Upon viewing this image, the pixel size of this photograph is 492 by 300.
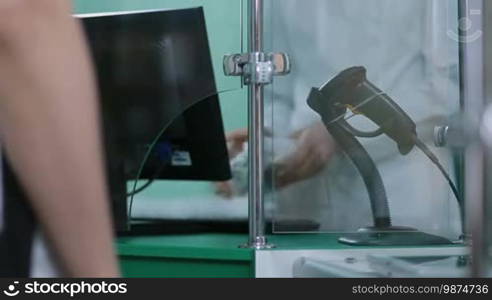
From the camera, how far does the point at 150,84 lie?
1.19m

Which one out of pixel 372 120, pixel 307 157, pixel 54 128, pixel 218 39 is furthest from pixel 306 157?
pixel 54 128

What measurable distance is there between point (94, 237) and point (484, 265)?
0.19 m

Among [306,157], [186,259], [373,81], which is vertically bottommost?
[186,259]

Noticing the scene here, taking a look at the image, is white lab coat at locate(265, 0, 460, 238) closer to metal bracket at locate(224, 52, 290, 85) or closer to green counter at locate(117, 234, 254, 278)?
metal bracket at locate(224, 52, 290, 85)

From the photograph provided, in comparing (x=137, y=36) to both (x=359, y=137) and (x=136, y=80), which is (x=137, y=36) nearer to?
(x=136, y=80)

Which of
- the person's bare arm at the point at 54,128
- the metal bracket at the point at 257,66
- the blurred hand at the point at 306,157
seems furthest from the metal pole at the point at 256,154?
the person's bare arm at the point at 54,128

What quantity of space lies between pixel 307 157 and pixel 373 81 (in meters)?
0.17

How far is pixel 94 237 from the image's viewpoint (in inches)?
13.6

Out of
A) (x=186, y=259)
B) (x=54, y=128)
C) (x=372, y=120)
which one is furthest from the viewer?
(x=372, y=120)

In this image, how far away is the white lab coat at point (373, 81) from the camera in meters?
1.15

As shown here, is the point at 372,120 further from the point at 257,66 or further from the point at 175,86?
the point at 175,86

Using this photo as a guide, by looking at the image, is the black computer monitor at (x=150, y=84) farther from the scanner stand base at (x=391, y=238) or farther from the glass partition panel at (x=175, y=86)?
the scanner stand base at (x=391, y=238)

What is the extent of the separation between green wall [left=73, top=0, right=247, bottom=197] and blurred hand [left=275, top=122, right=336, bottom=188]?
0.34ft

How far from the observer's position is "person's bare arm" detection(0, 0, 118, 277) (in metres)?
0.34
